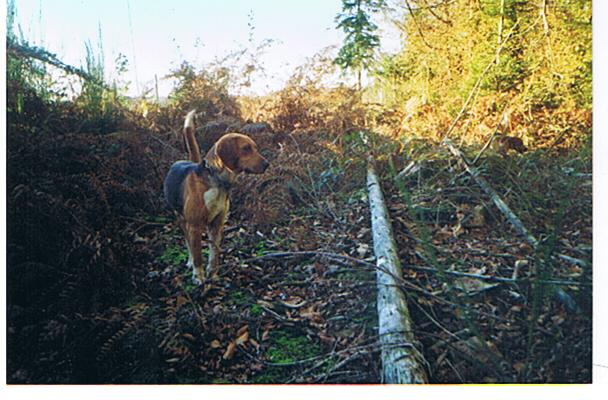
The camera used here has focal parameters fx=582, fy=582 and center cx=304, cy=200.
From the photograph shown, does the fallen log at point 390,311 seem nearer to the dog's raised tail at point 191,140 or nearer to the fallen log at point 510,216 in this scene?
the fallen log at point 510,216

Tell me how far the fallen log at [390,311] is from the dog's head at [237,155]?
528 millimetres

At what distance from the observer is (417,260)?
2.69 metres

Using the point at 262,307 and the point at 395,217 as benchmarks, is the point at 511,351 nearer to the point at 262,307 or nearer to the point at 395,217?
the point at 395,217

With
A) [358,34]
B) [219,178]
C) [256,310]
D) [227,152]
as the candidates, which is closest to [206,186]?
[219,178]

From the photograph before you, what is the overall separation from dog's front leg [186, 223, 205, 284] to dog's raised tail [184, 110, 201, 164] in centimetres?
32

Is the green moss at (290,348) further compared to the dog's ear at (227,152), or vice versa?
the dog's ear at (227,152)

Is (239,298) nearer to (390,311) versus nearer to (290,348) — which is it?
(290,348)

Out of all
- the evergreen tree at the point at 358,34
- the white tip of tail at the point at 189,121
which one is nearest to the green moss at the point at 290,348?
the white tip of tail at the point at 189,121

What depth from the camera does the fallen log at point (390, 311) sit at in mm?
2533

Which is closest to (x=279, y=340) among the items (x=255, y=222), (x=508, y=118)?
(x=255, y=222)

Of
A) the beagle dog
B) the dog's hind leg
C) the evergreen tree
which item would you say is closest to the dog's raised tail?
the beagle dog

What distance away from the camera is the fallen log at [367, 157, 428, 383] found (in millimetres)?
2533

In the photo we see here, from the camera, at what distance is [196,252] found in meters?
2.71
